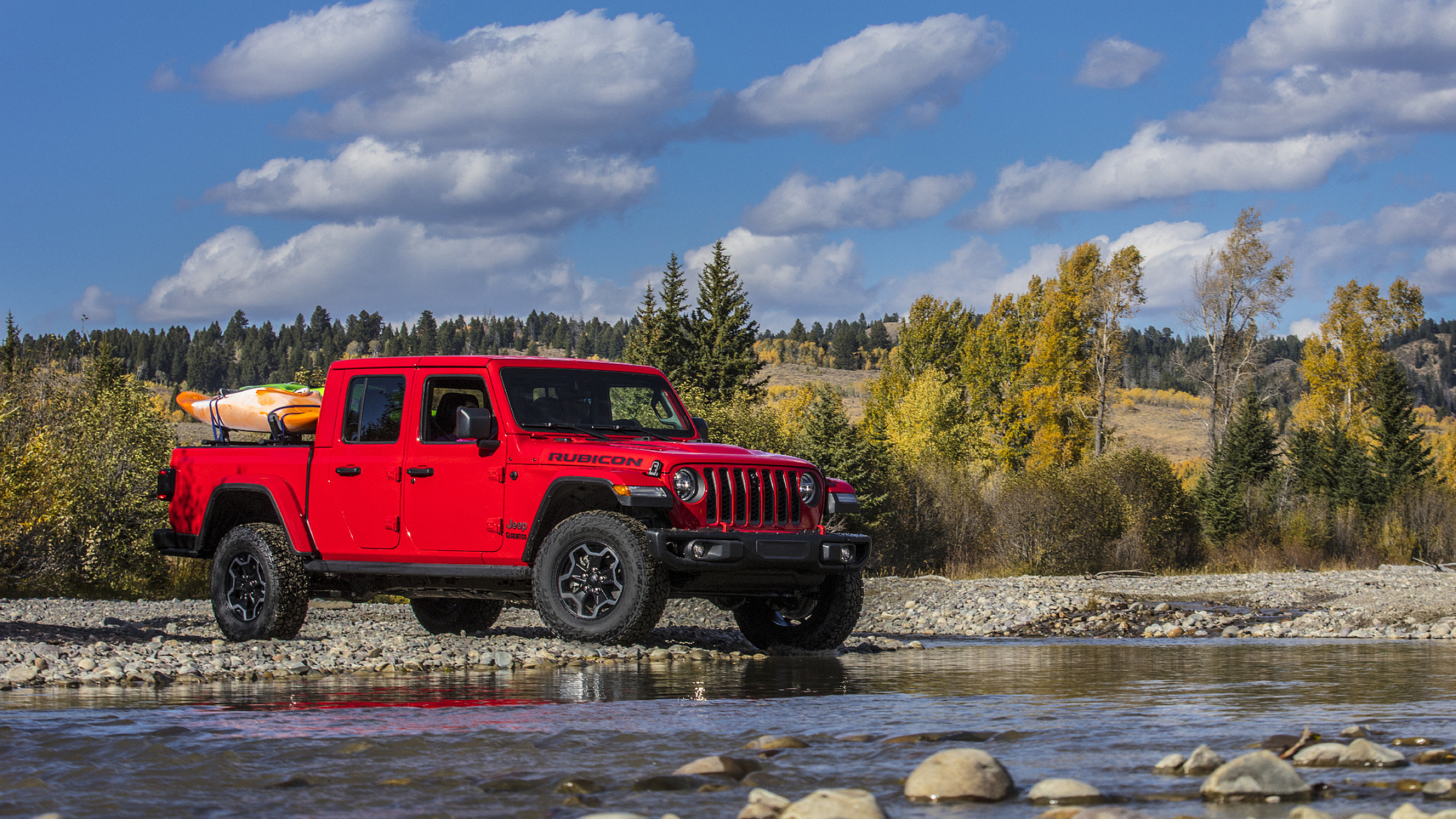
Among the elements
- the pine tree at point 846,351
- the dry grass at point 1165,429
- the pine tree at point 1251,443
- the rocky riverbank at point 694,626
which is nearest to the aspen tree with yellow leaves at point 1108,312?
the pine tree at point 1251,443

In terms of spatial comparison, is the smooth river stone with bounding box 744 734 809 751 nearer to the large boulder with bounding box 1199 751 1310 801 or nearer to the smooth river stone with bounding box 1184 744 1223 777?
the smooth river stone with bounding box 1184 744 1223 777

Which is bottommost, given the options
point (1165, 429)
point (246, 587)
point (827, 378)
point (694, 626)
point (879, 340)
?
point (694, 626)

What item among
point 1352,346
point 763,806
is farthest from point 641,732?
point 1352,346

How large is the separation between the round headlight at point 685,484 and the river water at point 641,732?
121cm

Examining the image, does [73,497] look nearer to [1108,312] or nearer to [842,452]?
[842,452]

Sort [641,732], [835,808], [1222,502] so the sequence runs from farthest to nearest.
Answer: [1222,502]
[641,732]
[835,808]

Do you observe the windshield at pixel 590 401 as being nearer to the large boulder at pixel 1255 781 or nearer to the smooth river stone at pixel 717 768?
the smooth river stone at pixel 717 768

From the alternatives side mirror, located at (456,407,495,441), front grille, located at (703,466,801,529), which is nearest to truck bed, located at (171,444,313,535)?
side mirror, located at (456,407,495,441)

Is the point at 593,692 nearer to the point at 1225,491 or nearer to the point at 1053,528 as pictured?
the point at 1053,528

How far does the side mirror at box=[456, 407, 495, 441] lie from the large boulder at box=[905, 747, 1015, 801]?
18.0 feet

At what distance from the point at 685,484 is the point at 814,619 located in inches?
83.8

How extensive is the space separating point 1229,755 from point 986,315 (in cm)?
6209

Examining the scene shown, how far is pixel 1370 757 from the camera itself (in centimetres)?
513

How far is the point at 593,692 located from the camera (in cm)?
771
